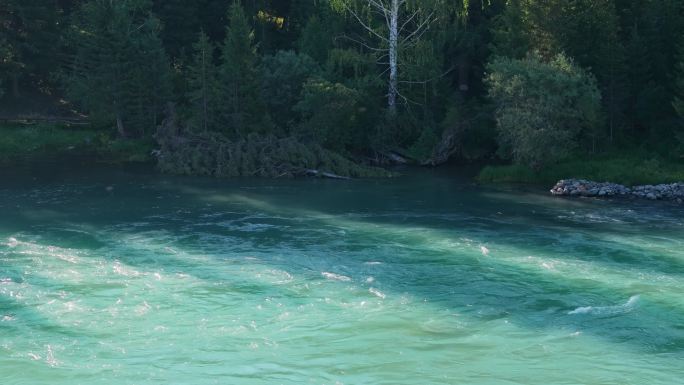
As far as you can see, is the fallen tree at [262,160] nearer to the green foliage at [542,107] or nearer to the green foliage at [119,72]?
the green foliage at [542,107]

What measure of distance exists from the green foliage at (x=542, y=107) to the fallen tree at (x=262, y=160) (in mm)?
8108

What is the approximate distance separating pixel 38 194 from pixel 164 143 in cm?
1153

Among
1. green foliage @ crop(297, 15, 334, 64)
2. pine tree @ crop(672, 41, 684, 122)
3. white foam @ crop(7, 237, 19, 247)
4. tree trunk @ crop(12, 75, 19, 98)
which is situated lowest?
white foam @ crop(7, 237, 19, 247)

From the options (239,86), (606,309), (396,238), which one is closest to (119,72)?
(239,86)

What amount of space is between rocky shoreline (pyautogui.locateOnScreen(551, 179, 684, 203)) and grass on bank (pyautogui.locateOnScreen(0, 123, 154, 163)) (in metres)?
27.4

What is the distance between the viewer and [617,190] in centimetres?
3681

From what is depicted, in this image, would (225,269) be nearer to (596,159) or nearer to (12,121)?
(596,159)

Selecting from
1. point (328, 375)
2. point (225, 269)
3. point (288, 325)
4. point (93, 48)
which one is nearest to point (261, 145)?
point (93, 48)

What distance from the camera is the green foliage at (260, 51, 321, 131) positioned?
50.5m

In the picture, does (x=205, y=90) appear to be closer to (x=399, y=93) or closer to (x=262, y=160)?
(x=262, y=160)

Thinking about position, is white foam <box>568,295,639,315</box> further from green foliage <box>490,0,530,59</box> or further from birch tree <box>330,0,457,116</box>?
birch tree <box>330,0,457,116</box>

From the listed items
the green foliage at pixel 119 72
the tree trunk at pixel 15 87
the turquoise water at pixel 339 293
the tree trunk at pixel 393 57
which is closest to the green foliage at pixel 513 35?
the tree trunk at pixel 393 57

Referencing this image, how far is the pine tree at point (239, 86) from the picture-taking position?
48.9 metres

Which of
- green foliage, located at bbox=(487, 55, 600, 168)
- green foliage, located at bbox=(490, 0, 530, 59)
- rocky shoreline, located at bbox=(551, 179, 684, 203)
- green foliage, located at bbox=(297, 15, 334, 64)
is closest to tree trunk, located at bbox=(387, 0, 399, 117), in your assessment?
green foliage, located at bbox=(297, 15, 334, 64)
